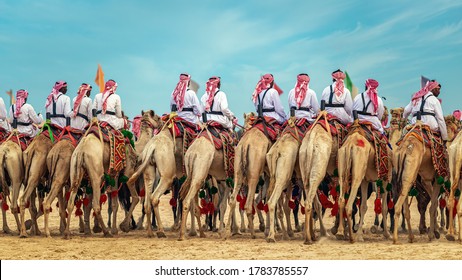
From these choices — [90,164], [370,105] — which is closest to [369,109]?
[370,105]

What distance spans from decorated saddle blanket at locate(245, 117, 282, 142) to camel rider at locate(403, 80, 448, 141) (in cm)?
277

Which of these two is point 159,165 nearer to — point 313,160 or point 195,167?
point 195,167

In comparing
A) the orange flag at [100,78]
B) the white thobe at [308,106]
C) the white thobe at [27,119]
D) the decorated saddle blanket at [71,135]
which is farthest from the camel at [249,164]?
the white thobe at [27,119]

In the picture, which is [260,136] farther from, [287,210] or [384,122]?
[384,122]

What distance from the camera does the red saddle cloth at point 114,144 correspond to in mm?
14984

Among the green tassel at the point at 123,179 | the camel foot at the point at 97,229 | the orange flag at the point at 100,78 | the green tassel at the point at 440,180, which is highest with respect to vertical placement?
the orange flag at the point at 100,78

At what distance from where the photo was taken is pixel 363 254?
38.8 ft

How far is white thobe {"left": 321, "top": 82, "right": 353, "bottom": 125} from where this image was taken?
14250 millimetres

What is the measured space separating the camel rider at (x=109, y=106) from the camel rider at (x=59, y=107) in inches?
24.8

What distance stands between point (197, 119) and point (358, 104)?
362 cm

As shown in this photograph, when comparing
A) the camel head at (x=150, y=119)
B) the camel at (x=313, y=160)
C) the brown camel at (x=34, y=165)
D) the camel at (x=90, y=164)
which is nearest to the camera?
the camel at (x=313, y=160)

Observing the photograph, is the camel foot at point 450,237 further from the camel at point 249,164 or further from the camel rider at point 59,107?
the camel rider at point 59,107

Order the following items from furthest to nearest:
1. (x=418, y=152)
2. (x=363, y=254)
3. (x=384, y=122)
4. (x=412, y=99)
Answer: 1. (x=384, y=122)
2. (x=412, y=99)
3. (x=418, y=152)
4. (x=363, y=254)

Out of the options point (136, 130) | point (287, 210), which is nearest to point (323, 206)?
point (287, 210)
